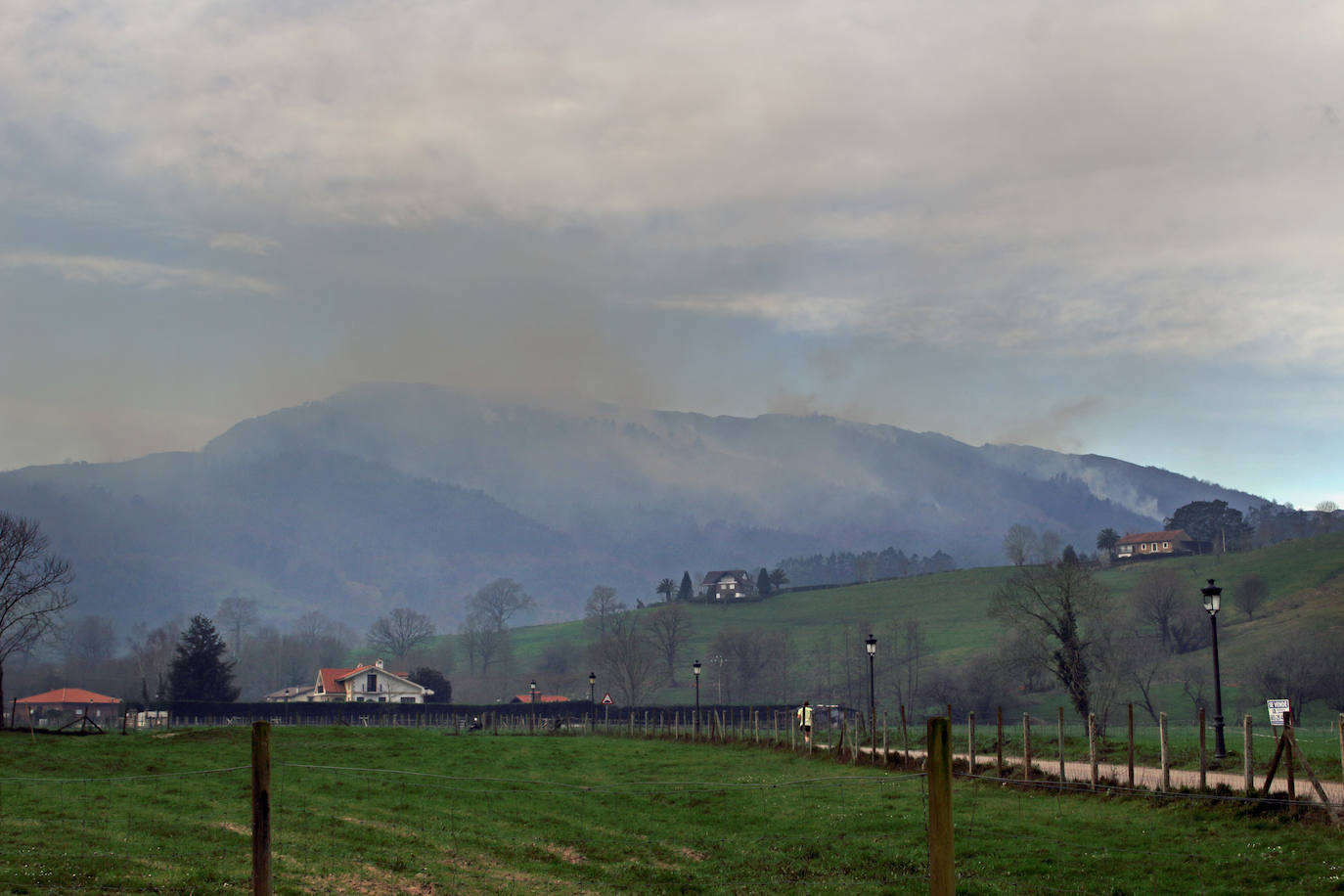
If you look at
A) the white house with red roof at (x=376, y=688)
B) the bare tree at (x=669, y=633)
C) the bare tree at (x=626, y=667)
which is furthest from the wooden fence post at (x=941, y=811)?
the bare tree at (x=669, y=633)

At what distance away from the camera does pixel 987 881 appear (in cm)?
2034

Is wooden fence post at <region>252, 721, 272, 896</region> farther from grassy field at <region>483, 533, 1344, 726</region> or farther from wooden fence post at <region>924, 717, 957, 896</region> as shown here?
grassy field at <region>483, 533, 1344, 726</region>

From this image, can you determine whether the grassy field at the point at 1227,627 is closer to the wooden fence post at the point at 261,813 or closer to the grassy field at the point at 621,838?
the grassy field at the point at 621,838

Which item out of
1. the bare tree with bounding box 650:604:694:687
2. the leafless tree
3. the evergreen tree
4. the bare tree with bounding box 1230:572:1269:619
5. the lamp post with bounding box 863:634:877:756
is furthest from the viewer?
the bare tree with bounding box 650:604:694:687

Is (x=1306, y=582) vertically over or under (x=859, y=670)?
over

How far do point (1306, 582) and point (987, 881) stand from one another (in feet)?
503

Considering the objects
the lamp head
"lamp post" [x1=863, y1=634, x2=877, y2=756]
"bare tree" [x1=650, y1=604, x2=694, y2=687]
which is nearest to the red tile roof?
"bare tree" [x1=650, y1=604, x2=694, y2=687]

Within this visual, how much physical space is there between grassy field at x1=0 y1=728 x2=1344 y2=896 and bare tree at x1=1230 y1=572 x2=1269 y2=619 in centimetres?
12674

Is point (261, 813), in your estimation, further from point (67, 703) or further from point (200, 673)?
point (67, 703)

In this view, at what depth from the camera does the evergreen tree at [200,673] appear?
108688 mm

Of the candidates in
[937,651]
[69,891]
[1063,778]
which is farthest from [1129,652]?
[69,891]

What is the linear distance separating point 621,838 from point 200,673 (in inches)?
3714

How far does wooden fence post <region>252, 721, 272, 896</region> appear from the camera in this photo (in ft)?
43.6

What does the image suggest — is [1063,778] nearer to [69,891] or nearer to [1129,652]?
[69,891]
